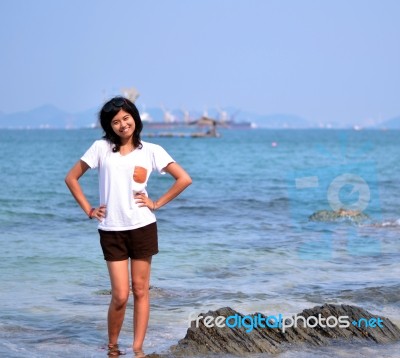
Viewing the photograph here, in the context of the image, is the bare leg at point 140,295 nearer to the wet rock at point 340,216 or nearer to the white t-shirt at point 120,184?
the white t-shirt at point 120,184

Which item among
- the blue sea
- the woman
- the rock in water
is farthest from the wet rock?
the woman

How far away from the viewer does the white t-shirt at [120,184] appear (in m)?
5.14

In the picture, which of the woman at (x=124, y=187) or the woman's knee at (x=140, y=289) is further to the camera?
the woman's knee at (x=140, y=289)

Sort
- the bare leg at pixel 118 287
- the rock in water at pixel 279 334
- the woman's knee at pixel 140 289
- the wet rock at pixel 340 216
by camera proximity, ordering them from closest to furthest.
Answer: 1. the bare leg at pixel 118 287
2. the woman's knee at pixel 140 289
3. the rock in water at pixel 279 334
4. the wet rock at pixel 340 216

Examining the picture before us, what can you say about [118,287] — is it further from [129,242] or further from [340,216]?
[340,216]

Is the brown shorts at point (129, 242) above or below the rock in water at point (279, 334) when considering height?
above

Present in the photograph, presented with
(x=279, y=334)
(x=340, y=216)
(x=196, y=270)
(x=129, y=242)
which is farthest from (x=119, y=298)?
(x=340, y=216)

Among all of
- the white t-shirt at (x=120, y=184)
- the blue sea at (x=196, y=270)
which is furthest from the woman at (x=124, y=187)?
the blue sea at (x=196, y=270)

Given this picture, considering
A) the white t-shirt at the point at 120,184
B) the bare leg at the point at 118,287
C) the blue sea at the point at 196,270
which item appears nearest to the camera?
the white t-shirt at the point at 120,184

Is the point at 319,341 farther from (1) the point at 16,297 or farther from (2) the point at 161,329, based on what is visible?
(1) the point at 16,297

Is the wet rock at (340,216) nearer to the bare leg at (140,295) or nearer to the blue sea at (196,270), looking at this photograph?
the blue sea at (196,270)

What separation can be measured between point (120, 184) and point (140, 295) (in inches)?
31.9

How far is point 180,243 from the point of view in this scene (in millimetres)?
12281

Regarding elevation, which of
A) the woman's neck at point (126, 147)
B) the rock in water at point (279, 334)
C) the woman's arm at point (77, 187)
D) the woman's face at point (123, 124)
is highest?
the woman's face at point (123, 124)
